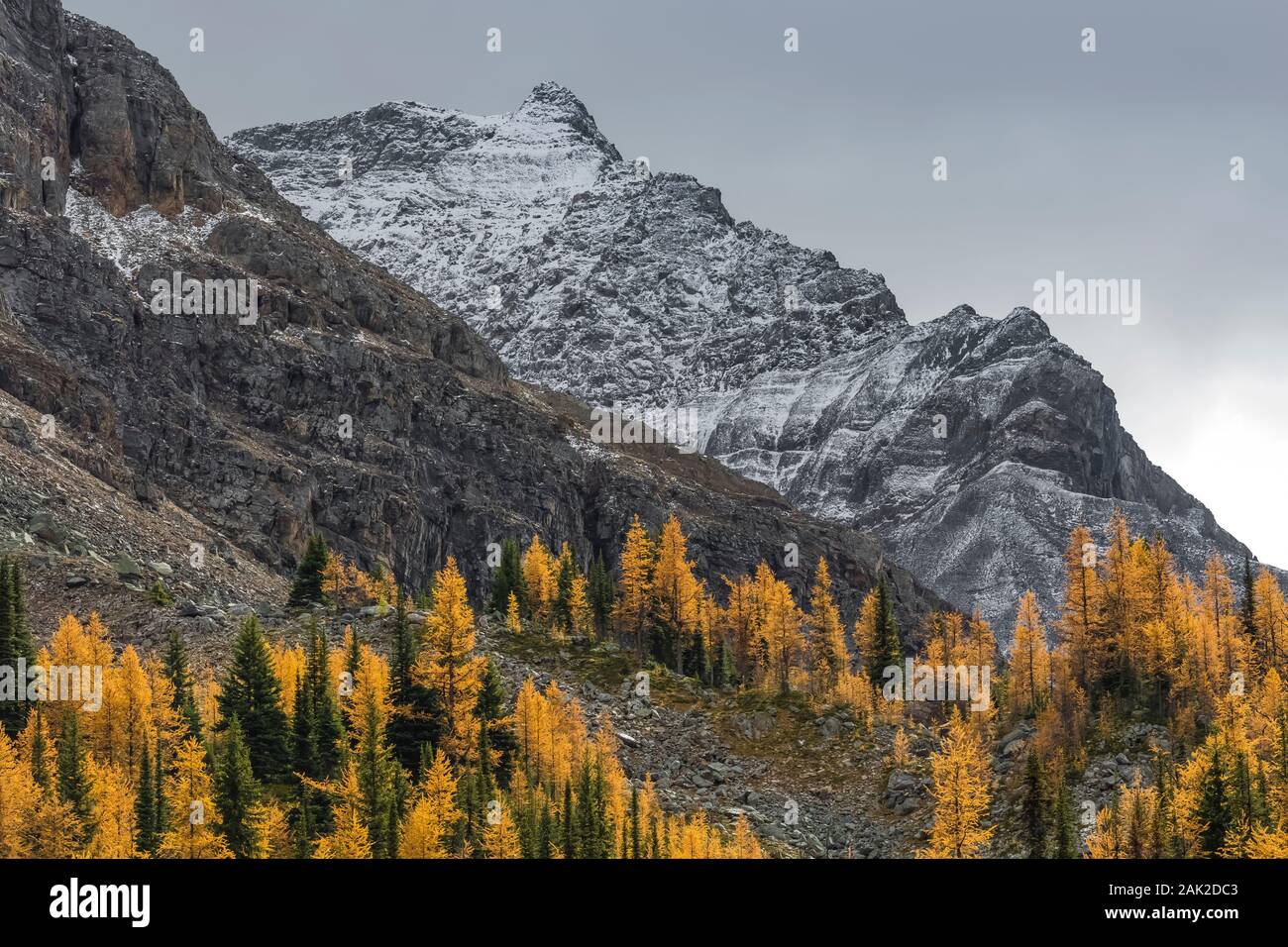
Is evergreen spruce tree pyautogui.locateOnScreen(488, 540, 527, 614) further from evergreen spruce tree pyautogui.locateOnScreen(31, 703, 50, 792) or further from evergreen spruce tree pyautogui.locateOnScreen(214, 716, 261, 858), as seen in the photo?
evergreen spruce tree pyautogui.locateOnScreen(214, 716, 261, 858)

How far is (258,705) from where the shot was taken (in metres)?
76.1

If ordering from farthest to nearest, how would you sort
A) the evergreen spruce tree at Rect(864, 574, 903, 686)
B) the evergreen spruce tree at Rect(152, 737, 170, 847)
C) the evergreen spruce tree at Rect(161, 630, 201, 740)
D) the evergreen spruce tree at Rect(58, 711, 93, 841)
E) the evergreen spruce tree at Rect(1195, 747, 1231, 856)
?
the evergreen spruce tree at Rect(864, 574, 903, 686) < the evergreen spruce tree at Rect(161, 630, 201, 740) < the evergreen spruce tree at Rect(1195, 747, 1231, 856) < the evergreen spruce tree at Rect(58, 711, 93, 841) < the evergreen spruce tree at Rect(152, 737, 170, 847)

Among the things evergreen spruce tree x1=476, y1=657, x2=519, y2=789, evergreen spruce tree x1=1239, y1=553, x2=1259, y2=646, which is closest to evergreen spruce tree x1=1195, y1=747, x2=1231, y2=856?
evergreen spruce tree x1=1239, y1=553, x2=1259, y2=646

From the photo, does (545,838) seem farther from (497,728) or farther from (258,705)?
(258,705)

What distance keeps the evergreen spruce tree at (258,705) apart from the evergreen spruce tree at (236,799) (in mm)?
8226

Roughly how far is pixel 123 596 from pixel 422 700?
2879cm

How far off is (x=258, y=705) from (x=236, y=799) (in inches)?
480

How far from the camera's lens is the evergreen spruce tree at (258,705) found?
7425cm

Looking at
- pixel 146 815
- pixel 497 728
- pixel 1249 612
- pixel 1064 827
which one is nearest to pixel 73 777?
pixel 146 815

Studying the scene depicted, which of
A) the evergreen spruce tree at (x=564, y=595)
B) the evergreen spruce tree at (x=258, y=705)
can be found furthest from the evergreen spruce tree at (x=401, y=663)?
the evergreen spruce tree at (x=564, y=595)

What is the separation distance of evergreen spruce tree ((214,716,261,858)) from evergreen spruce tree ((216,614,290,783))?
8.23 meters

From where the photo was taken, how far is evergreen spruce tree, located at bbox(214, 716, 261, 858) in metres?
63.3
